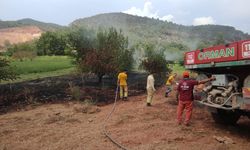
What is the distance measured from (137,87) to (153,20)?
310ft

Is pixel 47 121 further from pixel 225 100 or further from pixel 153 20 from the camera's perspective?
pixel 153 20

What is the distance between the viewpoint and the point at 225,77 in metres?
8.02

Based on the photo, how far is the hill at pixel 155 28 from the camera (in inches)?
3338

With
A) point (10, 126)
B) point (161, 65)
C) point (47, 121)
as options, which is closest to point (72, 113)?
point (47, 121)

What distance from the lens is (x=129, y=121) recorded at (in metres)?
9.98

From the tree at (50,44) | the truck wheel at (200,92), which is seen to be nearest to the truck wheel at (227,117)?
the truck wheel at (200,92)

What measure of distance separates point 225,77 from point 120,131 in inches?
117

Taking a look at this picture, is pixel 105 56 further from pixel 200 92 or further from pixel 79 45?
pixel 200 92

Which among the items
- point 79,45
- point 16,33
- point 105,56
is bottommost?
point 105,56

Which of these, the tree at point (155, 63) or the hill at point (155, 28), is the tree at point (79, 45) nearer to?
the tree at point (155, 63)

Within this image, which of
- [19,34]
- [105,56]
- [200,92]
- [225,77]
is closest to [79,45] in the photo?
[105,56]

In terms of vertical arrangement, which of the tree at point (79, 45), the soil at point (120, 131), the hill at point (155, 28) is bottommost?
the soil at point (120, 131)

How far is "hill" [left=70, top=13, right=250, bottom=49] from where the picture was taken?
8479 cm

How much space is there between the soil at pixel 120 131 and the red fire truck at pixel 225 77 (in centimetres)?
71
